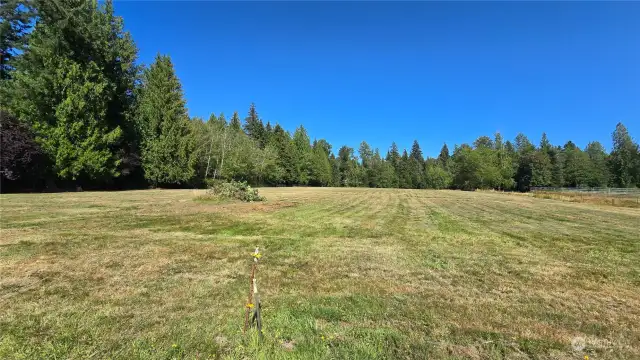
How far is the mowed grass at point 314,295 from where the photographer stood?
11.8 feet

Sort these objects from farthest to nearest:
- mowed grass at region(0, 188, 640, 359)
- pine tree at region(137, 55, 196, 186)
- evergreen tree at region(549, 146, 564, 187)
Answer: evergreen tree at region(549, 146, 564, 187), pine tree at region(137, 55, 196, 186), mowed grass at region(0, 188, 640, 359)

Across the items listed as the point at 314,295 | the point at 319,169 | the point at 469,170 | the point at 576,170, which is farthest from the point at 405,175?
the point at 314,295

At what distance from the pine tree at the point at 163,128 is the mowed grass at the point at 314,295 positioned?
2722cm

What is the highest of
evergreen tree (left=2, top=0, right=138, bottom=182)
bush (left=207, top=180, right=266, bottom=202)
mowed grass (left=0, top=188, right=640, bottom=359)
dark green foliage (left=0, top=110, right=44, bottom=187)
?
evergreen tree (left=2, top=0, right=138, bottom=182)

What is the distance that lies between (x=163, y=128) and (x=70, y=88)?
10.5 metres

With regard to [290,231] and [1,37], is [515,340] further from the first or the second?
[1,37]

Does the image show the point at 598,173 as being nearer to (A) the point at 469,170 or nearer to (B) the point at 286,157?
(A) the point at 469,170

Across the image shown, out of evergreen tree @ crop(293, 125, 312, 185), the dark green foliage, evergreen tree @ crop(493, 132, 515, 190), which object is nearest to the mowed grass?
the dark green foliage

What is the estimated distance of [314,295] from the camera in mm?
5137

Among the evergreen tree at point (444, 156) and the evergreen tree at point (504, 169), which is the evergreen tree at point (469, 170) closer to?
the evergreen tree at point (504, 169)

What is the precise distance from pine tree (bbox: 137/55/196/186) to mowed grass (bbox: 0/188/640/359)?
2722cm

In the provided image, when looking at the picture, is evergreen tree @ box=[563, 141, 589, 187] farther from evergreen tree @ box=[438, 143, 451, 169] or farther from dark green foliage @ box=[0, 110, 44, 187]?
dark green foliage @ box=[0, 110, 44, 187]

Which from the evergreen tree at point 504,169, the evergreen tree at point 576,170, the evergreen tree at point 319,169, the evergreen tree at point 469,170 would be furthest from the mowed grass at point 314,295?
the evergreen tree at point 576,170

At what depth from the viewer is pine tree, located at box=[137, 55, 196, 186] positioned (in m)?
35.2
